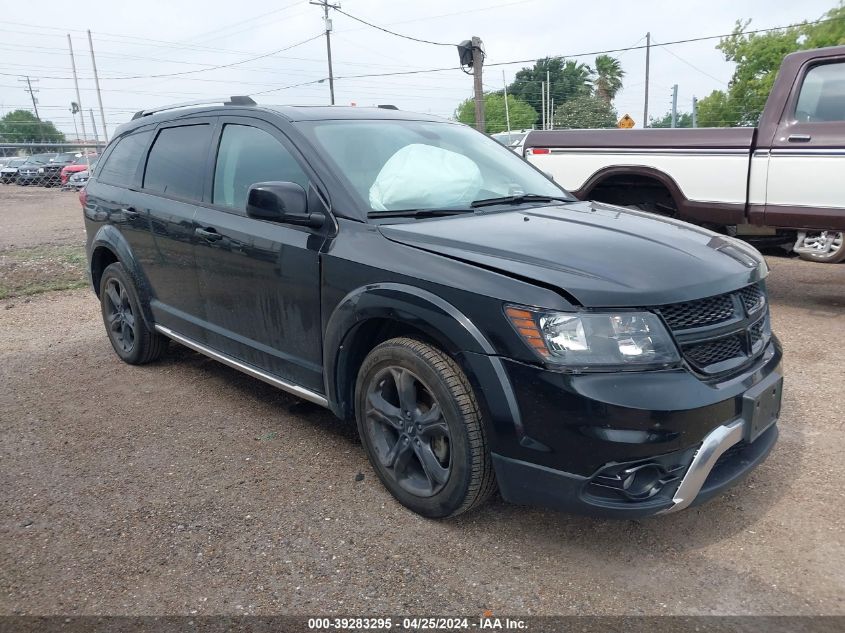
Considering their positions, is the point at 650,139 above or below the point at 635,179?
above

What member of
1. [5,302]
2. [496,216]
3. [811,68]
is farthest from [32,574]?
[811,68]

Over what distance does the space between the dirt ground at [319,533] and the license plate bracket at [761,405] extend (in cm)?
47

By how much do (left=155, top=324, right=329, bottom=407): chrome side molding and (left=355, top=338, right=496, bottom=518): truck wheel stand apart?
36 centimetres

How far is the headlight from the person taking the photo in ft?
8.29

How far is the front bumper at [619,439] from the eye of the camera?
2471 mm

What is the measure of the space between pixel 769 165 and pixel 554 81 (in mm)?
79963

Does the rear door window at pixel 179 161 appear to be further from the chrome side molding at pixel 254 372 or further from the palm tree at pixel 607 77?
the palm tree at pixel 607 77

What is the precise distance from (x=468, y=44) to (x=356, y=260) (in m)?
16.8

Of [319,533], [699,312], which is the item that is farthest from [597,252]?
[319,533]

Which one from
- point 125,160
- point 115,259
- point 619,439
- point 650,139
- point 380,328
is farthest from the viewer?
point 650,139

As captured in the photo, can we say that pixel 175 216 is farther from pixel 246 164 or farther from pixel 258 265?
pixel 258 265

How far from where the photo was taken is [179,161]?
4426 mm

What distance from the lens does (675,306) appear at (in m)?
2.62

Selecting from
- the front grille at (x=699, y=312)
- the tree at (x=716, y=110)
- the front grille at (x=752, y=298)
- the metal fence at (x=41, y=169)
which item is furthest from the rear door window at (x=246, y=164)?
→ the tree at (x=716, y=110)
